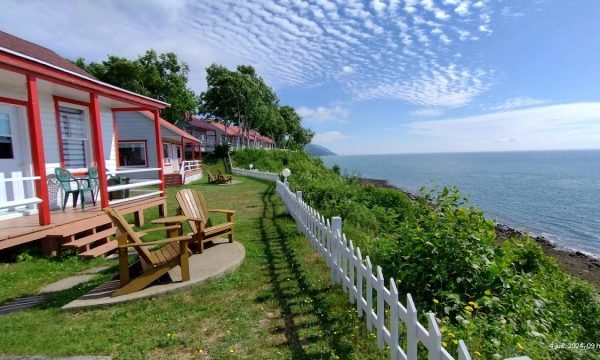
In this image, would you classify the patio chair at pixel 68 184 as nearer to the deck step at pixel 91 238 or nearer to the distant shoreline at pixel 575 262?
the deck step at pixel 91 238

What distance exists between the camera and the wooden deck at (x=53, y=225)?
221 inches

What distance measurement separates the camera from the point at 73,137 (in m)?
9.54

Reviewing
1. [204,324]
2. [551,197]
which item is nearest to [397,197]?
[204,324]

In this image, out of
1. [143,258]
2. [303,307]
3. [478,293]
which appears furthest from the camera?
[143,258]

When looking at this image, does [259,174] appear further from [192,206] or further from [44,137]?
[192,206]

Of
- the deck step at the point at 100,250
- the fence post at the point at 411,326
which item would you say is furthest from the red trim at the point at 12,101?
the fence post at the point at 411,326

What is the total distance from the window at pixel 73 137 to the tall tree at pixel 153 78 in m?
28.1

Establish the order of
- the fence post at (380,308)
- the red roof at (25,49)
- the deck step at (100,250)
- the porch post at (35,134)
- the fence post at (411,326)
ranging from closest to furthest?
the fence post at (411,326) < the fence post at (380,308) < the porch post at (35,134) < the deck step at (100,250) < the red roof at (25,49)

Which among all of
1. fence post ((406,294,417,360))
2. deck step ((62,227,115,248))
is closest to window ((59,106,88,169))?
deck step ((62,227,115,248))

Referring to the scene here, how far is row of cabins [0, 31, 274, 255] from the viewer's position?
5.88m

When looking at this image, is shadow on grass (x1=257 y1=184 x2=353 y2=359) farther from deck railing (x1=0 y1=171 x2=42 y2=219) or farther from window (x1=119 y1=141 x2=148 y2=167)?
window (x1=119 y1=141 x2=148 y2=167)

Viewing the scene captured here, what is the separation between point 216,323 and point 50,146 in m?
7.85

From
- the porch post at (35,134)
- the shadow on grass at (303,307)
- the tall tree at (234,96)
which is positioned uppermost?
the tall tree at (234,96)

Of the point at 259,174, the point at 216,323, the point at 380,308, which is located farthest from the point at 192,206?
the point at 259,174
